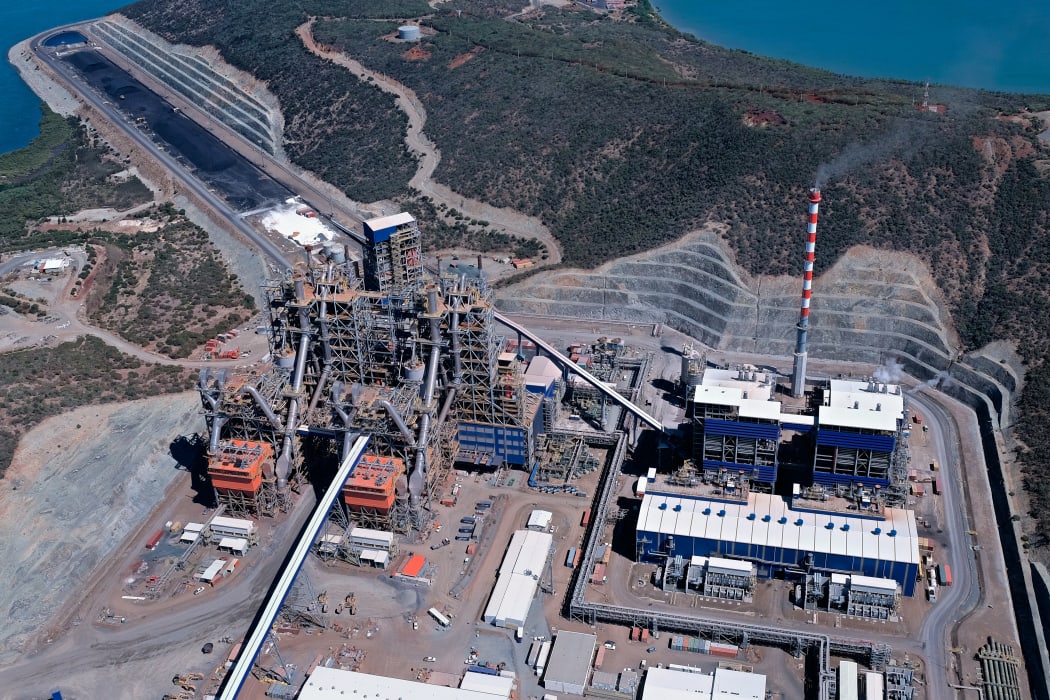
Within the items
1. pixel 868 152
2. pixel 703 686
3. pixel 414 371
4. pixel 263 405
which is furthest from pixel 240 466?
pixel 868 152

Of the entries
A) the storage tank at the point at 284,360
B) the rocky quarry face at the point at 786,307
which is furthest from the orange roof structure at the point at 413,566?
the rocky quarry face at the point at 786,307

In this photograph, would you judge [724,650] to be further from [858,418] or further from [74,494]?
[74,494]

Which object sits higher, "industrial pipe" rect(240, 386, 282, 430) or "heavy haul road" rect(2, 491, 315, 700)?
"industrial pipe" rect(240, 386, 282, 430)

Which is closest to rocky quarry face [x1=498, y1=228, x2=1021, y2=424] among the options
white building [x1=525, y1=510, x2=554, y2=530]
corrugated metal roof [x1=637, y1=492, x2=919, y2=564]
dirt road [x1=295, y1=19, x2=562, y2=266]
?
dirt road [x1=295, y1=19, x2=562, y2=266]

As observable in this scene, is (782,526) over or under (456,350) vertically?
under

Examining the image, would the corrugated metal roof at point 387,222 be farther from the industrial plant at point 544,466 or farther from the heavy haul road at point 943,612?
the heavy haul road at point 943,612

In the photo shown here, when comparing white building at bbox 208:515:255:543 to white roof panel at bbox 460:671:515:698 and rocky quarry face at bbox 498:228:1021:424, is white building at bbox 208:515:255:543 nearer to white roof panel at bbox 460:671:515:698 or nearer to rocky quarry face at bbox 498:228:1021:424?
white roof panel at bbox 460:671:515:698

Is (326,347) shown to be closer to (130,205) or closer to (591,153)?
(591,153)
